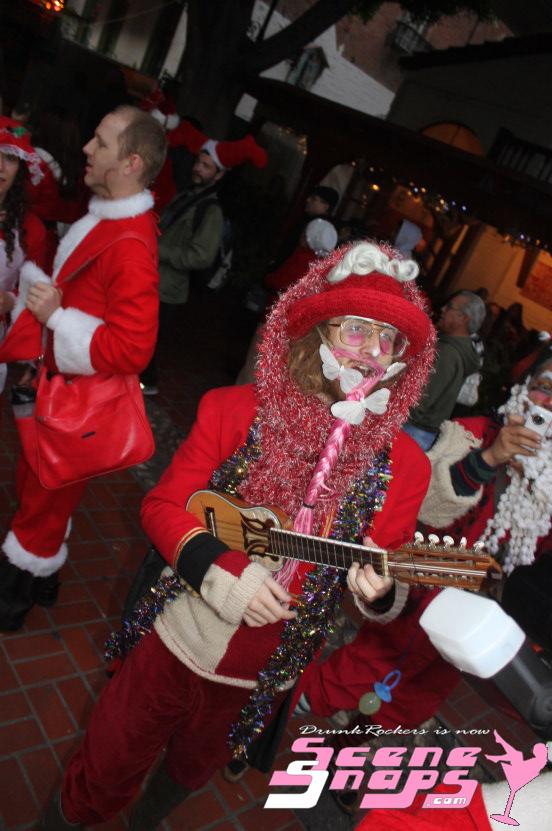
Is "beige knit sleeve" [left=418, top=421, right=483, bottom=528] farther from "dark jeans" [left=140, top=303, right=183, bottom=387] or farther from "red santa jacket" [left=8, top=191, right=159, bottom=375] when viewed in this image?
"dark jeans" [left=140, top=303, right=183, bottom=387]

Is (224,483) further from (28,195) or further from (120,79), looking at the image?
(120,79)

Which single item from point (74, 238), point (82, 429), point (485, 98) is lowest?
point (82, 429)

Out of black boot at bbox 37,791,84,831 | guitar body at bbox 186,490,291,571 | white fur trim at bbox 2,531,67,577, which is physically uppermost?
guitar body at bbox 186,490,291,571

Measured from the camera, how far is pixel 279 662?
193 cm

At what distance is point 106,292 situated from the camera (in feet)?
7.85

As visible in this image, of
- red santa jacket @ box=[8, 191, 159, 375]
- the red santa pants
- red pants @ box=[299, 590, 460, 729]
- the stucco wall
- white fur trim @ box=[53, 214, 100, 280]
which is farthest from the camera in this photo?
the stucco wall

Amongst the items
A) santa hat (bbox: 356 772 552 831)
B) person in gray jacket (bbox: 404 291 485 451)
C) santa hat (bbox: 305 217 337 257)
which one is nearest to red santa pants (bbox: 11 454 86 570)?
santa hat (bbox: 356 772 552 831)

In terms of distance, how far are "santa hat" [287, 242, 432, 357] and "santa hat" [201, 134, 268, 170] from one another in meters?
3.96

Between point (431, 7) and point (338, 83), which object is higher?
point (338, 83)

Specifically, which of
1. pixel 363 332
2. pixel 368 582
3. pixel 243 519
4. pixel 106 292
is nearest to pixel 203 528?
pixel 243 519

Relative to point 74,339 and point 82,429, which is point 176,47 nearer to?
point 74,339

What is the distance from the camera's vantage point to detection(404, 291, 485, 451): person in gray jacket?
14.0ft

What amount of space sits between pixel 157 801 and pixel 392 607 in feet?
4.01

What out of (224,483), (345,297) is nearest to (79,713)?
(224,483)
